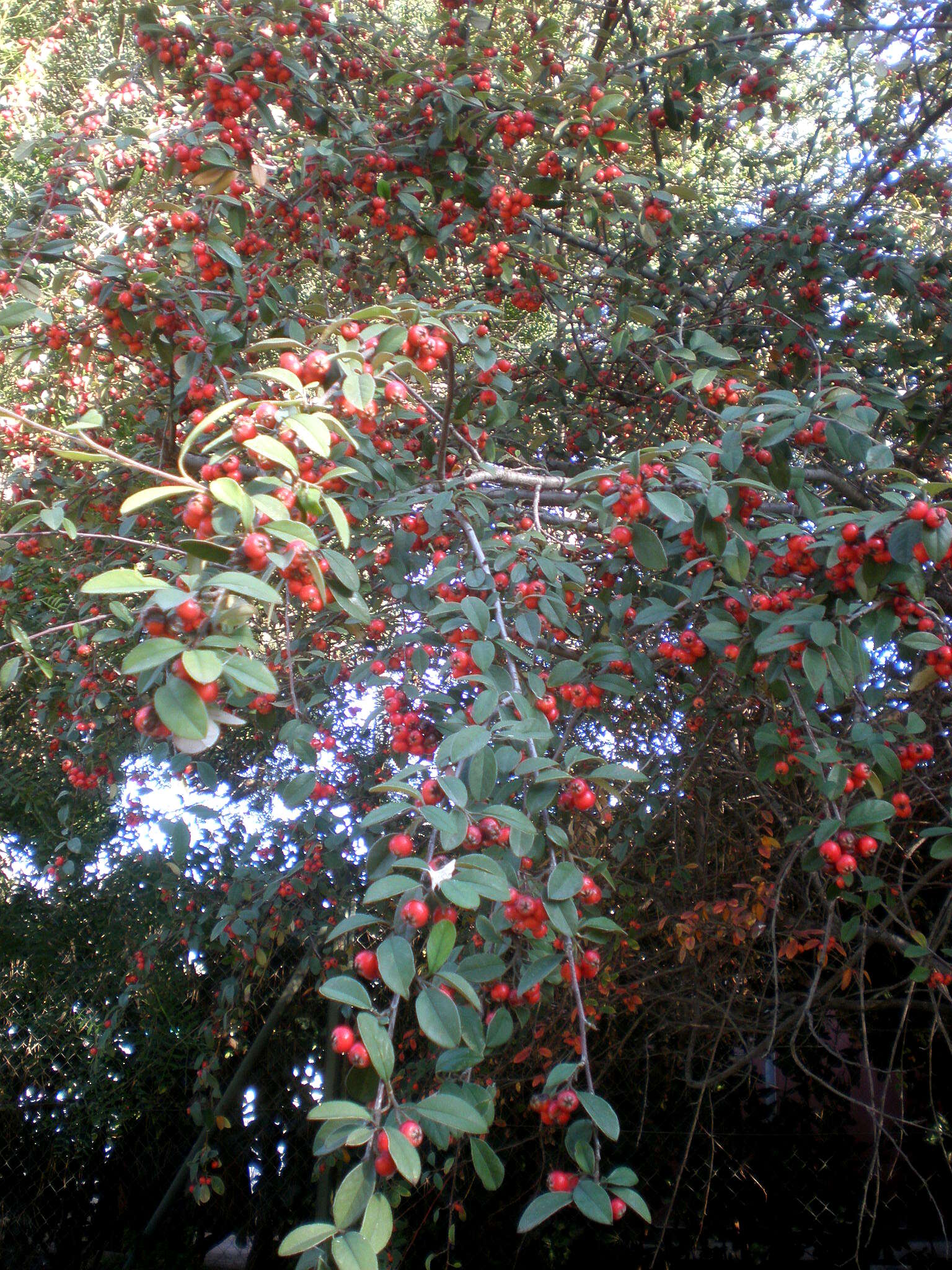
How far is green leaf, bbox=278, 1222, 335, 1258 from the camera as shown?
693mm

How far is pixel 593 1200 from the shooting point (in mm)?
838

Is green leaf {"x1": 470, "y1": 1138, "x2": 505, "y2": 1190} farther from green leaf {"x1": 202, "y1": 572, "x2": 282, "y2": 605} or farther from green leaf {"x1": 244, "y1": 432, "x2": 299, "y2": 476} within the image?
green leaf {"x1": 244, "y1": 432, "x2": 299, "y2": 476}

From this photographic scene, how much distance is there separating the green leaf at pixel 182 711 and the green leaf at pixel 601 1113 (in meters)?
0.56

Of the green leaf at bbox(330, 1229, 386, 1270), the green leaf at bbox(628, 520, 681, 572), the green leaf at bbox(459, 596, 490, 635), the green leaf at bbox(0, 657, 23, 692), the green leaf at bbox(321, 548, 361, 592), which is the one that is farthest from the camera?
the green leaf at bbox(0, 657, 23, 692)

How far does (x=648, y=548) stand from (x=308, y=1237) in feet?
3.42

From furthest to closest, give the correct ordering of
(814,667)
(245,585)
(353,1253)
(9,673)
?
(9,673), (814,667), (245,585), (353,1253)

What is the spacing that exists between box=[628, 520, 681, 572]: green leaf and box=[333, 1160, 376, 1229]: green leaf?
952 millimetres

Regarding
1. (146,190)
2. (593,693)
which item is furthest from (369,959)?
(146,190)

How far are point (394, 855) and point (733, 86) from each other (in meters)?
2.61

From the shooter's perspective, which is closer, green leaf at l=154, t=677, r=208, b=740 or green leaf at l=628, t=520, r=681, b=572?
green leaf at l=154, t=677, r=208, b=740

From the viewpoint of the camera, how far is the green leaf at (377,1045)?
0.77 meters

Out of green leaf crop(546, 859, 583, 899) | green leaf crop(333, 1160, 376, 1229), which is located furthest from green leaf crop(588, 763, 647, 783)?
green leaf crop(333, 1160, 376, 1229)

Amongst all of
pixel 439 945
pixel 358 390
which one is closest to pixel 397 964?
pixel 439 945

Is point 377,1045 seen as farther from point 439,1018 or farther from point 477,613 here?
point 477,613
